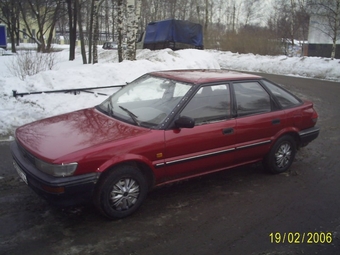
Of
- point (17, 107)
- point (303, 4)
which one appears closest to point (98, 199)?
point (17, 107)

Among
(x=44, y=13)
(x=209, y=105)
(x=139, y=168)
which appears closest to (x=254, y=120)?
(x=209, y=105)

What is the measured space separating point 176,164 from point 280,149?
1.93 metres

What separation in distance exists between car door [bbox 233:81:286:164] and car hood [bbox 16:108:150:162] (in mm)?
1462

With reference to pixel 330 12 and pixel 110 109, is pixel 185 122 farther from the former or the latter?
pixel 330 12

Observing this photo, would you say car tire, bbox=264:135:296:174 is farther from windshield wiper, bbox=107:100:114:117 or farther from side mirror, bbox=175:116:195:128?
windshield wiper, bbox=107:100:114:117

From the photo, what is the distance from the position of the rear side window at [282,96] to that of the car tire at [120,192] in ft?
8.43

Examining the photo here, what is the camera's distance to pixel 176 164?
3990 mm

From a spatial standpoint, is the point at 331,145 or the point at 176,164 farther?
the point at 331,145

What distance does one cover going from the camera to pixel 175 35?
2044 cm

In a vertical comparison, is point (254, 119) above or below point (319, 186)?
above

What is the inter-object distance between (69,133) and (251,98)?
2584mm

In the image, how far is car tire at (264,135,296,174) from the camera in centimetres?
498

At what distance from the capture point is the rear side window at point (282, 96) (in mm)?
5086

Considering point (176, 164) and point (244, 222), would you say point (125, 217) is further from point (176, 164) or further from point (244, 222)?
point (244, 222)
